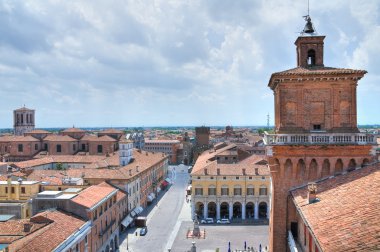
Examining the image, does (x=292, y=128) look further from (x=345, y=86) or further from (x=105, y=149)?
(x=105, y=149)

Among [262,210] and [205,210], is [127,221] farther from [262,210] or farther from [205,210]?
[262,210]

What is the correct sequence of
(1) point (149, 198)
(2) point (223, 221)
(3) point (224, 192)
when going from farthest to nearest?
(1) point (149, 198)
(3) point (224, 192)
(2) point (223, 221)

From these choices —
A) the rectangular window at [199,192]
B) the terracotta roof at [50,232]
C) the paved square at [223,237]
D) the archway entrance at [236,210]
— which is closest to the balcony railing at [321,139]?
the terracotta roof at [50,232]

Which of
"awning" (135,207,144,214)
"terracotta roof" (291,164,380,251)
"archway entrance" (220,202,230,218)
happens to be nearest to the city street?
"awning" (135,207,144,214)

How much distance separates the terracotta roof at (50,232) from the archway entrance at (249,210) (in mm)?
34347

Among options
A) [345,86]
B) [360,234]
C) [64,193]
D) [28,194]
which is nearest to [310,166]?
[345,86]

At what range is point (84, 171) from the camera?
63844mm

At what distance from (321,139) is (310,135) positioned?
2.29 ft

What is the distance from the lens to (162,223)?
205 ft

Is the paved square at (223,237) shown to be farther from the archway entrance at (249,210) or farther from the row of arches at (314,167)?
the row of arches at (314,167)

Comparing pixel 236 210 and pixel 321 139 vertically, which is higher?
pixel 321 139

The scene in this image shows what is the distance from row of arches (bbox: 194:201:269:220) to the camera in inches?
2576

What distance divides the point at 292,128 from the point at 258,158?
51715mm

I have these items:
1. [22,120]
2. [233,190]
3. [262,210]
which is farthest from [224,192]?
[22,120]
